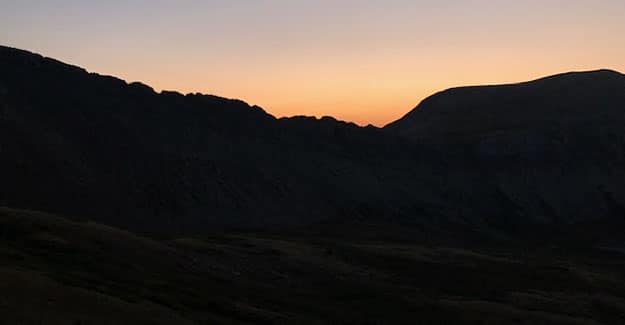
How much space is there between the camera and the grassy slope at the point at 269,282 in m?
26.6

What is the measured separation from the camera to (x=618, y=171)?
454ft

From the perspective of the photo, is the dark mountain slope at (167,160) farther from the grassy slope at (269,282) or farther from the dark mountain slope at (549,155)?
the grassy slope at (269,282)

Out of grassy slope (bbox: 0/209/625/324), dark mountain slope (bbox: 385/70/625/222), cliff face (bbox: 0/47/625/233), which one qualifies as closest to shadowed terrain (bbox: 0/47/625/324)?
grassy slope (bbox: 0/209/625/324)

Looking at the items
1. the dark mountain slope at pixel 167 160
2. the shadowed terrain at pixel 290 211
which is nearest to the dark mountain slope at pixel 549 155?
the shadowed terrain at pixel 290 211

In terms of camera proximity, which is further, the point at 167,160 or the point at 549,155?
the point at 549,155

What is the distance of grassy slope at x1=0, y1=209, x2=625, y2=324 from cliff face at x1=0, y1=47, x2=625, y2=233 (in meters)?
22.4

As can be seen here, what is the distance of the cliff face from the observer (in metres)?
86.2

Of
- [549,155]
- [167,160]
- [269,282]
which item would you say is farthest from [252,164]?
[549,155]

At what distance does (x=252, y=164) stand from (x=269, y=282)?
57.4 meters

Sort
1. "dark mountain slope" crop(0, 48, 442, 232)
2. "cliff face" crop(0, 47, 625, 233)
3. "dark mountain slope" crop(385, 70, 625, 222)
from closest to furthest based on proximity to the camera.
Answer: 1. "dark mountain slope" crop(0, 48, 442, 232)
2. "cliff face" crop(0, 47, 625, 233)
3. "dark mountain slope" crop(385, 70, 625, 222)

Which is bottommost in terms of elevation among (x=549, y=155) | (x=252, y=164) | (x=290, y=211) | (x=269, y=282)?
(x=269, y=282)

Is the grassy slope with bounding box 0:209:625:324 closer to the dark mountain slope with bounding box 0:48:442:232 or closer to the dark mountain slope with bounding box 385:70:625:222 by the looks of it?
the dark mountain slope with bounding box 0:48:442:232

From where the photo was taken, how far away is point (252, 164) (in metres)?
105

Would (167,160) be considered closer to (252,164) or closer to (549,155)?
(252,164)
